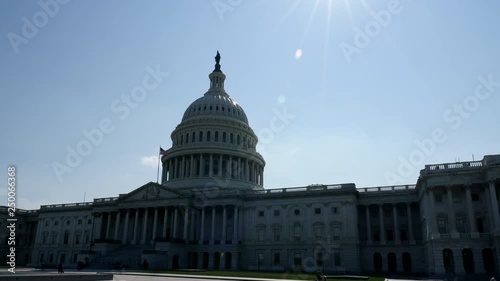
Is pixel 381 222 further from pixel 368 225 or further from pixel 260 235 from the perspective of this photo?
pixel 260 235

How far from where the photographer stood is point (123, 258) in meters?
73.1

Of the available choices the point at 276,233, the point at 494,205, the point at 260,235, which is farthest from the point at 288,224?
the point at 494,205

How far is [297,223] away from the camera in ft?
245

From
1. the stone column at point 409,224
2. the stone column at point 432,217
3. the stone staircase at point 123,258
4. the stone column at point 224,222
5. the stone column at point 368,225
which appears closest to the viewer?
the stone column at point 432,217

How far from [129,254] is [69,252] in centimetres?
2795

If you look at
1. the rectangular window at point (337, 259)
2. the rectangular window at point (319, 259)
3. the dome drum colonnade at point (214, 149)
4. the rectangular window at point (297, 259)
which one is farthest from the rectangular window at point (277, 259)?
the dome drum colonnade at point (214, 149)

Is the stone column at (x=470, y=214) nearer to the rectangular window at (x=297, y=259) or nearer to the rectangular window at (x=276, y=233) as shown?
the rectangular window at (x=297, y=259)

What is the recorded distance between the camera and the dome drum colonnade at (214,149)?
94.3m

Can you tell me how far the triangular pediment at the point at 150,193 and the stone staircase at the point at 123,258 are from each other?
33.8 ft

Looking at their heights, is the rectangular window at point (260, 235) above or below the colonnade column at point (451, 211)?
below

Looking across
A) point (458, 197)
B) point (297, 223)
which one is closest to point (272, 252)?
point (297, 223)

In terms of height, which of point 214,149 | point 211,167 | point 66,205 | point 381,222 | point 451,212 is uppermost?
point 214,149

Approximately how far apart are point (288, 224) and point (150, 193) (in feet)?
96.2

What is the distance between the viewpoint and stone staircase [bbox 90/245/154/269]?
232 ft
